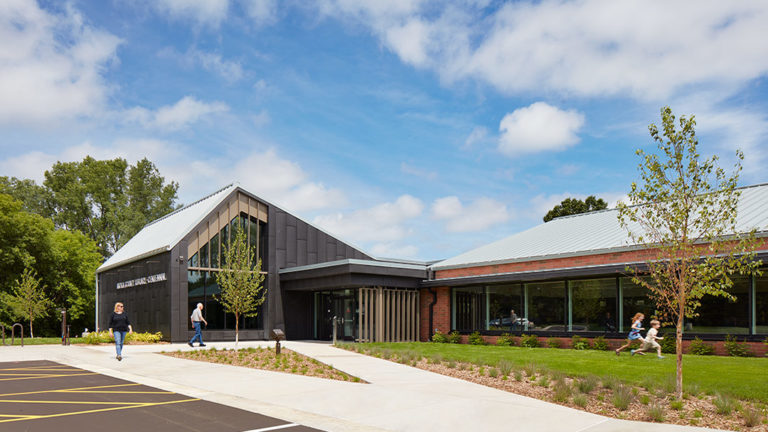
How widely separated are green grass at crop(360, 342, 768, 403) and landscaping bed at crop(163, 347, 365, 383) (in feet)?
11.0

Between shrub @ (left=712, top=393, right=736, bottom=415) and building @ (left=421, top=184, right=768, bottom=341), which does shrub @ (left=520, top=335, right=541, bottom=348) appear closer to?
building @ (left=421, top=184, right=768, bottom=341)

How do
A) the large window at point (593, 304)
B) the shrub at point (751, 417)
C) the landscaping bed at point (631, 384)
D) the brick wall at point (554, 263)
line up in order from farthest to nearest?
the large window at point (593, 304) < the brick wall at point (554, 263) < the landscaping bed at point (631, 384) < the shrub at point (751, 417)

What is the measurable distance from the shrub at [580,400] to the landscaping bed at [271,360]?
4.54m

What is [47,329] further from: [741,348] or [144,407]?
[741,348]

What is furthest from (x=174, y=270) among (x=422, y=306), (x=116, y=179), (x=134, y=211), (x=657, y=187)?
(x=116, y=179)

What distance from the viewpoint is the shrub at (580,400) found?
33.2 ft

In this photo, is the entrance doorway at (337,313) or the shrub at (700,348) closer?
the shrub at (700,348)

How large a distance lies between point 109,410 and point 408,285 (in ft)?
57.5

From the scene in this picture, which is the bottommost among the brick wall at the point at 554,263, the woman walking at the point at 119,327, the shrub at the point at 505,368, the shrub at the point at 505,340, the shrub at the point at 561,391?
the shrub at the point at 505,340

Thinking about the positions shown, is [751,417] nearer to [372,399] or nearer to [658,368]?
[658,368]

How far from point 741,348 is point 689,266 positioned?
856cm

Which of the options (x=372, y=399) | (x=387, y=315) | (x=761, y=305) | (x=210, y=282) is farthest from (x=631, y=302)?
(x=210, y=282)

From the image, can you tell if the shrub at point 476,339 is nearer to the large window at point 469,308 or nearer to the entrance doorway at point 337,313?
the large window at point 469,308

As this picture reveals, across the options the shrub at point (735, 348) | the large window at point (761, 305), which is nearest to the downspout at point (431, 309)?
the shrub at point (735, 348)
